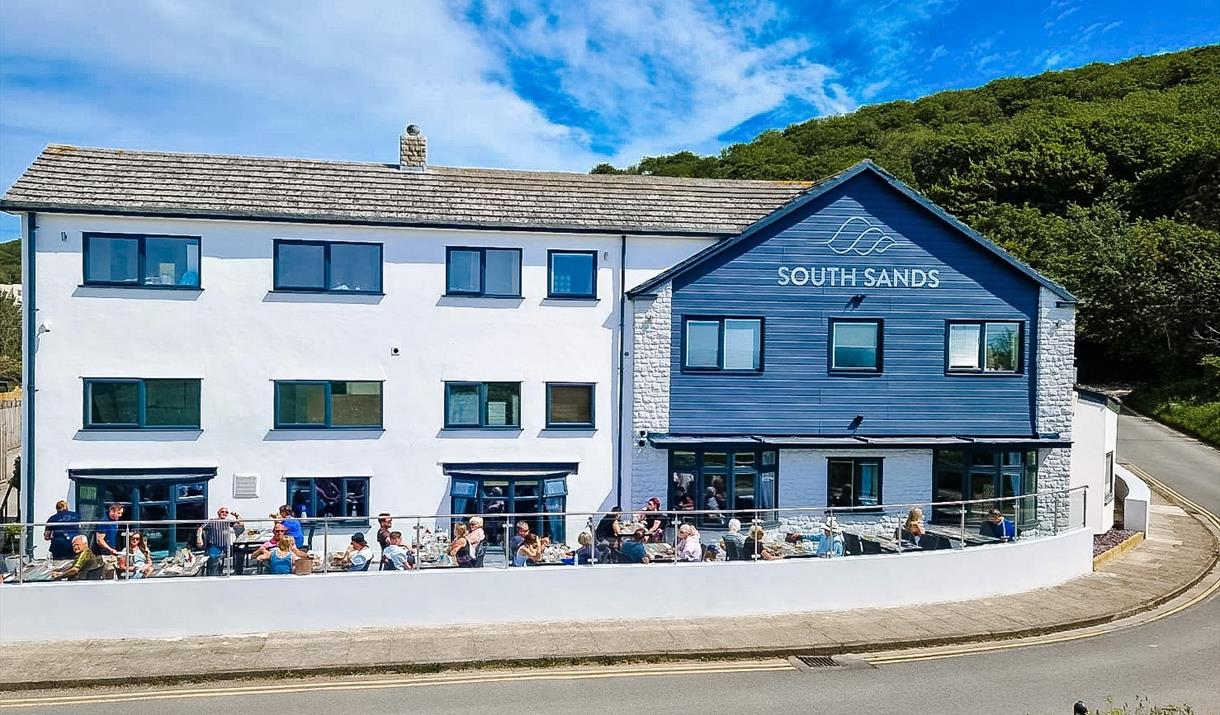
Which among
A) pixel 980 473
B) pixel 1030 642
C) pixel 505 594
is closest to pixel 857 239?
pixel 980 473

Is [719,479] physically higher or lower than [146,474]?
lower

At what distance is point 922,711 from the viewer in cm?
1030

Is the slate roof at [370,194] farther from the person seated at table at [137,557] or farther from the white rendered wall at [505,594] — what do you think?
the white rendered wall at [505,594]

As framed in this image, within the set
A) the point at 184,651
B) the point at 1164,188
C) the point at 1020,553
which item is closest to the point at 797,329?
the point at 1020,553

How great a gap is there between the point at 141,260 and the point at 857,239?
1581cm

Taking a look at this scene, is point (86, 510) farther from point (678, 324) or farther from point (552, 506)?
point (678, 324)

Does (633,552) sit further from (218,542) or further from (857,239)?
(857,239)

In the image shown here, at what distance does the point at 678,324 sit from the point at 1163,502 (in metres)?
18.8

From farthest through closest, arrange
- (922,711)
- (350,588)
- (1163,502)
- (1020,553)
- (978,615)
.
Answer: (1163,502)
(1020,553)
(978,615)
(350,588)
(922,711)

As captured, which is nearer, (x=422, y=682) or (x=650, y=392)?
(x=422, y=682)

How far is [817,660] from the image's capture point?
12414 millimetres

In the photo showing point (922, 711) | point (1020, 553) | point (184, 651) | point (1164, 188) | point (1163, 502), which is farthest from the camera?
point (1164, 188)

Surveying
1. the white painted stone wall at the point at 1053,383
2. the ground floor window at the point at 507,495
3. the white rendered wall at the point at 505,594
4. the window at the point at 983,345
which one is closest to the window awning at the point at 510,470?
the ground floor window at the point at 507,495

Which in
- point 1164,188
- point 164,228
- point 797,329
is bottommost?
point 797,329
